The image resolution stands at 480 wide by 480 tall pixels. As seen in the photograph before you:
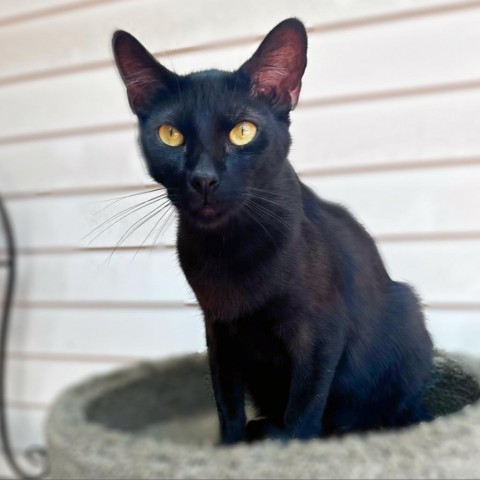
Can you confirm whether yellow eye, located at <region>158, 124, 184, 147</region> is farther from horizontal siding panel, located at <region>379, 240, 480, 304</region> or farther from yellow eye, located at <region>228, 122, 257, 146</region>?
horizontal siding panel, located at <region>379, 240, 480, 304</region>

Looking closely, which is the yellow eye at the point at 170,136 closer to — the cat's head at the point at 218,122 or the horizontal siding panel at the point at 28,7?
the cat's head at the point at 218,122

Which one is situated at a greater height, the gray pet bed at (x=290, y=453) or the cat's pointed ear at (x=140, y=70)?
the cat's pointed ear at (x=140, y=70)

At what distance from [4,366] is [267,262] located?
868mm

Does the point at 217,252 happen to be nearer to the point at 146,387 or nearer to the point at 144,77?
the point at 144,77

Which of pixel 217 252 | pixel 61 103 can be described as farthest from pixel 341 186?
pixel 61 103

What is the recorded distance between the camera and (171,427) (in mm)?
614

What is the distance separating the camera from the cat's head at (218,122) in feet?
1.19

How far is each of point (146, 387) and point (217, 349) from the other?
0.73 ft

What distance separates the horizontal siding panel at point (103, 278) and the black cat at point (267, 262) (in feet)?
0.52

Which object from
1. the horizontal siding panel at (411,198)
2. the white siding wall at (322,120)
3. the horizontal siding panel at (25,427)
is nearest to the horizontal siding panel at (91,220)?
the white siding wall at (322,120)

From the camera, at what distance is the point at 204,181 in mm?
346

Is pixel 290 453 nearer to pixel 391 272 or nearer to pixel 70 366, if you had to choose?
pixel 391 272

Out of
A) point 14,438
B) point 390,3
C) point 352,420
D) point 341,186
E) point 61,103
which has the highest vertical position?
point 390,3

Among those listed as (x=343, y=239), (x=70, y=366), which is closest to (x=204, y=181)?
(x=343, y=239)
